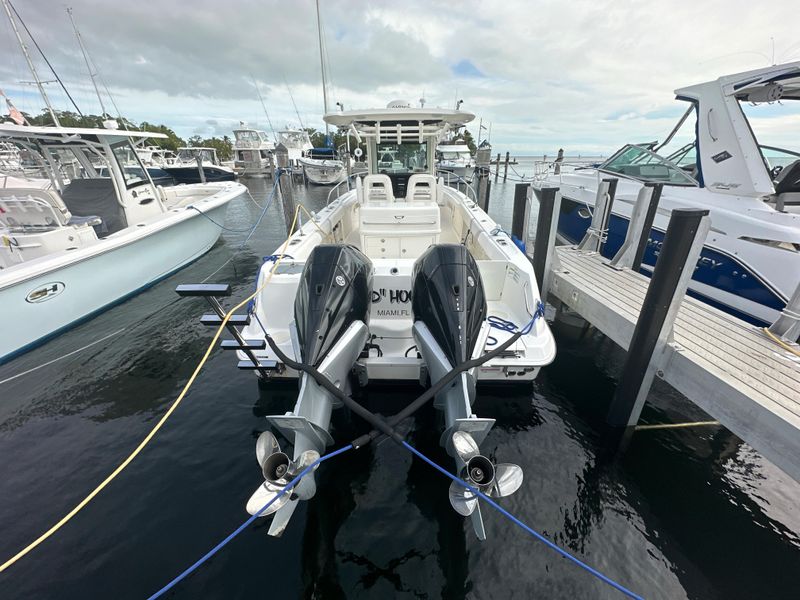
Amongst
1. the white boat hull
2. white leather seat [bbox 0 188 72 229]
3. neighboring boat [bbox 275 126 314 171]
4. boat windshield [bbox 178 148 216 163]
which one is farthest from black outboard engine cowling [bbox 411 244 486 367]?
neighboring boat [bbox 275 126 314 171]

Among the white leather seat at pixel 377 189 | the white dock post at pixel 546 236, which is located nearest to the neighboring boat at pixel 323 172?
the white leather seat at pixel 377 189

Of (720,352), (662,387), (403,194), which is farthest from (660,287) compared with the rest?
(403,194)

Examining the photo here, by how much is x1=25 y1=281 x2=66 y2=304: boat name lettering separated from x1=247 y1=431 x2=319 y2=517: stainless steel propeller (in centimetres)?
570

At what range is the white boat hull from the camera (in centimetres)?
493

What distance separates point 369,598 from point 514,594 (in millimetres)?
991

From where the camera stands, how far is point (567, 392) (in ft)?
13.6

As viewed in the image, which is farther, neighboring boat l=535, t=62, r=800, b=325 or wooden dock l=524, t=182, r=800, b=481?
neighboring boat l=535, t=62, r=800, b=325

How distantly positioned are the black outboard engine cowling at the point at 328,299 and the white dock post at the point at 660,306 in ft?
8.43

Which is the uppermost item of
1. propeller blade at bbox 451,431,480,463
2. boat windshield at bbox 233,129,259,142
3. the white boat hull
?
boat windshield at bbox 233,129,259,142

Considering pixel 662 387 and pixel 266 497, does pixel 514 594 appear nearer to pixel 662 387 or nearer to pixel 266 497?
pixel 266 497

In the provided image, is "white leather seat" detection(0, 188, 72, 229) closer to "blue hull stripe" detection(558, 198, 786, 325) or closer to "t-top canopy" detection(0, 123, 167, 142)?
"t-top canopy" detection(0, 123, 167, 142)

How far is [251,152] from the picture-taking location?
33656 mm

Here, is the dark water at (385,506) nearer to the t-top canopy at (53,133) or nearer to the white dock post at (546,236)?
the white dock post at (546,236)

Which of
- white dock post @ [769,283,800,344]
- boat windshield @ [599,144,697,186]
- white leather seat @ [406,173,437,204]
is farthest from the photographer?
boat windshield @ [599,144,697,186]
